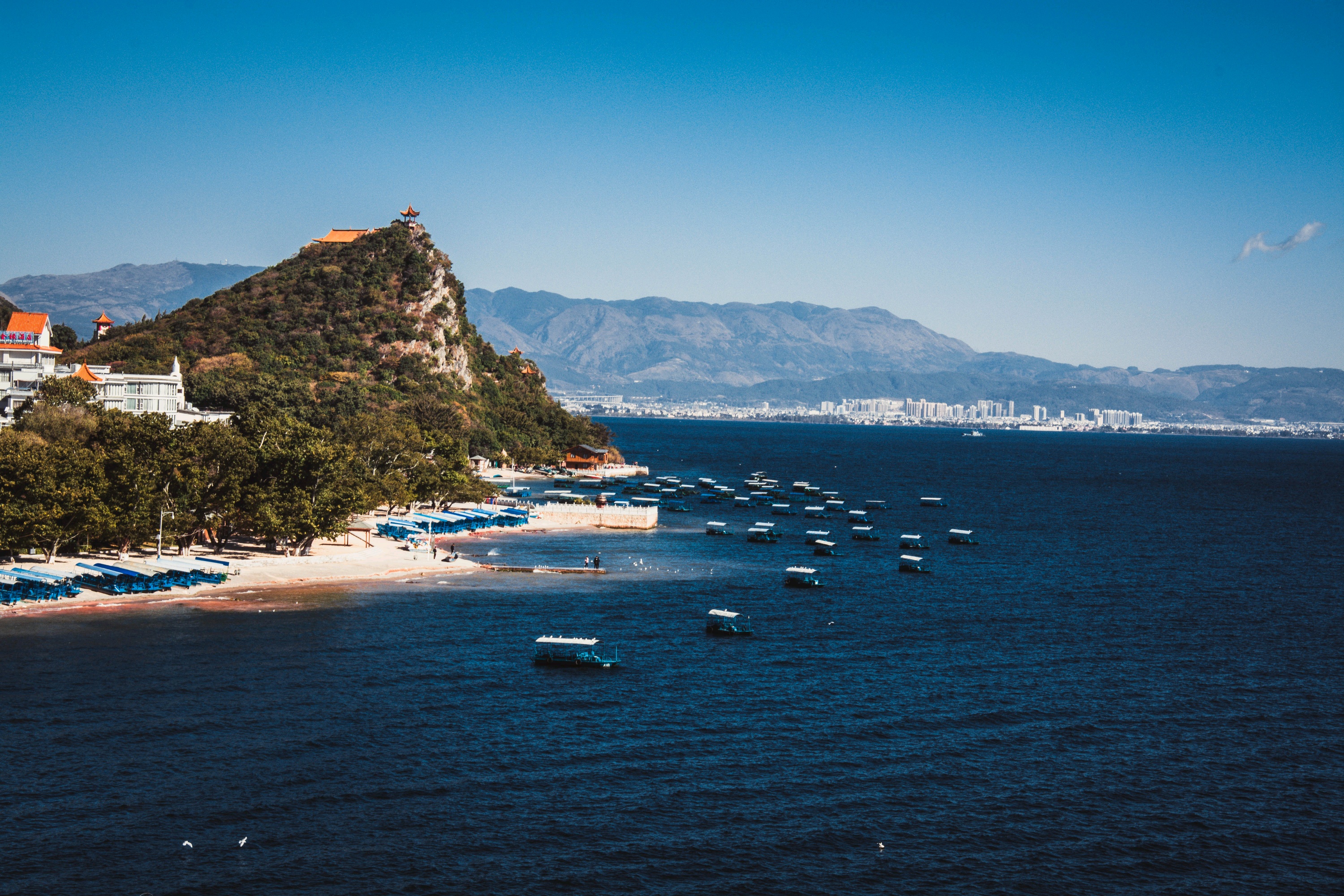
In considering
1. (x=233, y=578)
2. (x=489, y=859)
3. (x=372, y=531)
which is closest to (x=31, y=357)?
(x=372, y=531)

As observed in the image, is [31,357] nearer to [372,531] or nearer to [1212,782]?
[372,531]

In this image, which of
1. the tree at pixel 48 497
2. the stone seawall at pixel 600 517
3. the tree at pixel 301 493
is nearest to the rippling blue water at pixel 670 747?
the tree at pixel 301 493

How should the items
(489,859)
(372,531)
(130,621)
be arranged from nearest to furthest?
(489,859), (130,621), (372,531)

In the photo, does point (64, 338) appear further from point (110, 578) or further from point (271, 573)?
point (110, 578)

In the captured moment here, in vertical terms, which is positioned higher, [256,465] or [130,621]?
[256,465]

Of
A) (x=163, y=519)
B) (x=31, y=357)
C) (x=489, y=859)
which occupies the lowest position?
(x=489, y=859)

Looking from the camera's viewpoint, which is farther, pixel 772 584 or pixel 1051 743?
pixel 772 584

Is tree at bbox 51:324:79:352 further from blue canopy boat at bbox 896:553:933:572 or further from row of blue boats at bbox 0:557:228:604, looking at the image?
blue canopy boat at bbox 896:553:933:572
